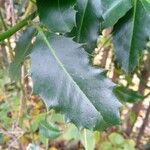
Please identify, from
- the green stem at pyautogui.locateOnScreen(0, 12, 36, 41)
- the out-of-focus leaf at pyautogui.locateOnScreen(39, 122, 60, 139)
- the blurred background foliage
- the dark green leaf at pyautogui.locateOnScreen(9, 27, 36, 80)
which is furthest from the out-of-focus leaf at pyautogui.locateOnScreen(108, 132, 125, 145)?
the green stem at pyautogui.locateOnScreen(0, 12, 36, 41)

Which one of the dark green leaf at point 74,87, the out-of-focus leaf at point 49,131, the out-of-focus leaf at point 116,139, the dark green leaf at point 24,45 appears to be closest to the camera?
the dark green leaf at point 74,87

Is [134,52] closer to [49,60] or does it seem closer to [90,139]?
[49,60]

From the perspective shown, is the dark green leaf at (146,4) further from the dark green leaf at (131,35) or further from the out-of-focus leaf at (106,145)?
the out-of-focus leaf at (106,145)

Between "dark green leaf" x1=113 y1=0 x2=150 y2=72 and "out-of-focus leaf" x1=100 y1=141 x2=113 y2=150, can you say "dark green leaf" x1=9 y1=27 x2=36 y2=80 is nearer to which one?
"dark green leaf" x1=113 y1=0 x2=150 y2=72

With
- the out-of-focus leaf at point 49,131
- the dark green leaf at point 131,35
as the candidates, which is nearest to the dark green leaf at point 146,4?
the dark green leaf at point 131,35

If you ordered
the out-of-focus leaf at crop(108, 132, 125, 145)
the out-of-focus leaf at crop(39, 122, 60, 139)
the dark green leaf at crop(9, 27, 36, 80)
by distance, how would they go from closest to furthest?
1. the dark green leaf at crop(9, 27, 36, 80)
2. the out-of-focus leaf at crop(39, 122, 60, 139)
3. the out-of-focus leaf at crop(108, 132, 125, 145)

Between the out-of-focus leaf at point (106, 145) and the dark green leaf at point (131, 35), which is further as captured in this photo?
the out-of-focus leaf at point (106, 145)

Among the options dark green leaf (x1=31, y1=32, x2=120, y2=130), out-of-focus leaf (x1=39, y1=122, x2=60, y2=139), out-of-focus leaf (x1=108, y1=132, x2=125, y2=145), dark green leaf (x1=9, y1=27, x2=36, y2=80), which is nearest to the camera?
dark green leaf (x1=31, y1=32, x2=120, y2=130)
